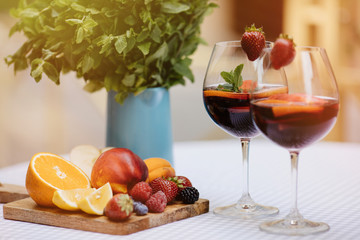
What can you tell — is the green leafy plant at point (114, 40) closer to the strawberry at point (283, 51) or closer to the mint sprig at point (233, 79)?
the mint sprig at point (233, 79)

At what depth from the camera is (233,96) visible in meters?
1.14

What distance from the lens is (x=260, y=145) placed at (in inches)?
81.5

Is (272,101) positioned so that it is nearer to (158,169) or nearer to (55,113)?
(158,169)

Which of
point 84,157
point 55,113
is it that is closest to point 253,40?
point 84,157

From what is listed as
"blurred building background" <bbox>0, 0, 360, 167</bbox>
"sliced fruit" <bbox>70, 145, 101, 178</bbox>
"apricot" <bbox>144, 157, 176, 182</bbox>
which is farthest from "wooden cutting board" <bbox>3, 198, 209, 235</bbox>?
"blurred building background" <bbox>0, 0, 360, 167</bbox>

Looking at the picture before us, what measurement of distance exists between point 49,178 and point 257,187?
536 millimetres

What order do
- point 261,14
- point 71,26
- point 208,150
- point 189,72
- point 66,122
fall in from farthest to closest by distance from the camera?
point 261,14
point 66,122
point 208,150
point 189,72
point 71,26

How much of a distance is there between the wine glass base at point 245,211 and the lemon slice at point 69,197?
269mm

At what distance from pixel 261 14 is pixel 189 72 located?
159 inches

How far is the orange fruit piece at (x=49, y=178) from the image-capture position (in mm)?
1106

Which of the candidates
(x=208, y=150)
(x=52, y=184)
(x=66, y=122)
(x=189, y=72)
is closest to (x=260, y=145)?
(x=208, y=150)

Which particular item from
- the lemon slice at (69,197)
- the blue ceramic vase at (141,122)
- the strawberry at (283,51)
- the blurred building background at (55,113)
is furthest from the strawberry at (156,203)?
the blurred building background at (55,113)

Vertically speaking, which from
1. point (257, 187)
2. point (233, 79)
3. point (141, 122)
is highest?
point (233, 79)

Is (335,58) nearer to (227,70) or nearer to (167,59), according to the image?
(167,59)
